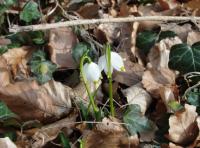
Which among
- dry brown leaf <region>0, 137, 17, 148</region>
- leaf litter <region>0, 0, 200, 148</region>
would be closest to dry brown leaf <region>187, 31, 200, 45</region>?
leaf litter <region>0, 0, 200, 148</region>

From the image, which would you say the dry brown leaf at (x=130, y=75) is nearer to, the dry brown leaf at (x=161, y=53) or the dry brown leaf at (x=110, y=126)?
the dry brown leaf at (x=161, y=53)

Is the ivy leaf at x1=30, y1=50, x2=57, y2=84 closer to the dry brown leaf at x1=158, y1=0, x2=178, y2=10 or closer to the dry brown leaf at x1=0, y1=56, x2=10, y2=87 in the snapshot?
the dry brown leaf at x1=0, y1=56, x2=10, y2=87

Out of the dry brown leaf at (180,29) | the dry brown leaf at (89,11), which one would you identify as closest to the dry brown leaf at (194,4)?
the dry brown leaf at (180,29)

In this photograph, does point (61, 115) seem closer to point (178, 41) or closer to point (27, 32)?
point (27, 32)

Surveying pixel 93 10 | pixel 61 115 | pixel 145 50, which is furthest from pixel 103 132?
pixel 93 10

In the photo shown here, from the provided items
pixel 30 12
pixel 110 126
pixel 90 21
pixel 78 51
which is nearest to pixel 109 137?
pixel 110 126

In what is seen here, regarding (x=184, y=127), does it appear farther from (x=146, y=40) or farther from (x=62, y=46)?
(x=62, y=46)
